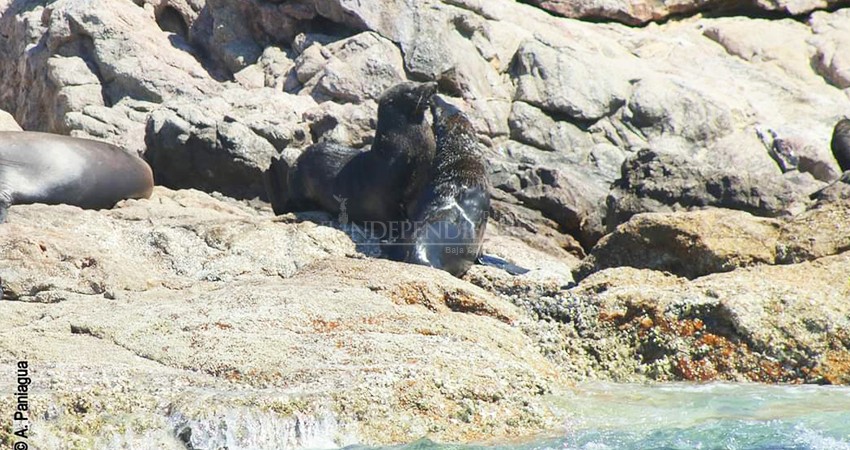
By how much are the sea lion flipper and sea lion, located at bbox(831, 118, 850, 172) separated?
6431 mm

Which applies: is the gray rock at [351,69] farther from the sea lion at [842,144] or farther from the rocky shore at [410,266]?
the sea lion at [842,144]

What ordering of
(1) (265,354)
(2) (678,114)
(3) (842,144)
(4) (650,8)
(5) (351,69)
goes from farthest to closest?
(4) (650,8)
(2) (678,114)
(3) (842,144)
(5) (351,69)
(1) (265,354)

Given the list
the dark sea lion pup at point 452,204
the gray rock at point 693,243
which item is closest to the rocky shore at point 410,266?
the gray rock at point 693,243

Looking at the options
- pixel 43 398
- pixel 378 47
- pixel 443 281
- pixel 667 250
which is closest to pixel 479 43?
pixel 378 47

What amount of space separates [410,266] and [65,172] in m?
4.56

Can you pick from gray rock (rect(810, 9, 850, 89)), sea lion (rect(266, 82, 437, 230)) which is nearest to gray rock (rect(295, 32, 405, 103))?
sea lion (rect(266, 82, 437, 230))

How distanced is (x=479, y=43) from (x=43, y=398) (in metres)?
11.7

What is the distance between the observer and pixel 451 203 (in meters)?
9.69

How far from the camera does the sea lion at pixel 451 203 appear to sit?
9.16 metres

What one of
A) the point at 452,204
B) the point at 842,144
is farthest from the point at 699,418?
the point at 842,144

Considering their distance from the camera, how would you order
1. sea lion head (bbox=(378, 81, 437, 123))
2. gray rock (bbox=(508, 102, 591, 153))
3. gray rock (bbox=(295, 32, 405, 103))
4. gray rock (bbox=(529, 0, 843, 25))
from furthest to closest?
gray rock (bbox=(529, 0, 843, 25)) < gray rock (bbox=(508, 102, 591, 153)) < gray rock (bbox=(295, 32, 405, 103)) < sea lion head (bbox=(378, 81, 437, 123))

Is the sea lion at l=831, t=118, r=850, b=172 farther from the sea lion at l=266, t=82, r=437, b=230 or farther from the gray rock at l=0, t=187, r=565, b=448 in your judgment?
the gray rock at l=0, t=187, r=565, b=448

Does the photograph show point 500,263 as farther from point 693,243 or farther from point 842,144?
point 842,144

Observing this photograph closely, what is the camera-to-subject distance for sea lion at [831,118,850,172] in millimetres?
14445
